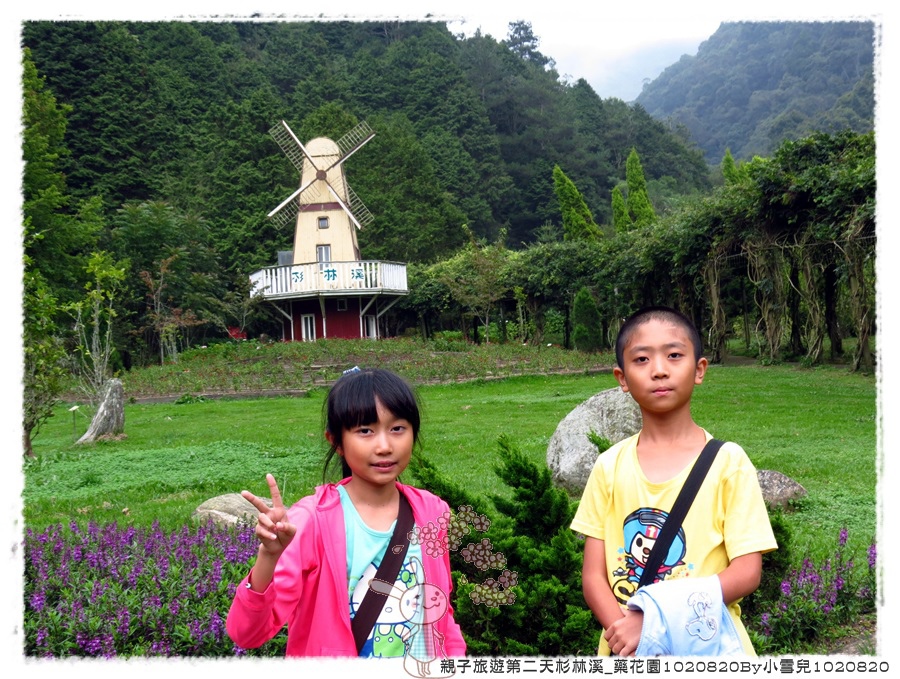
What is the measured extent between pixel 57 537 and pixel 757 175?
14648 millimetres

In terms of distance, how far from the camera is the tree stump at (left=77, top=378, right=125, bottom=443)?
33.1 feet

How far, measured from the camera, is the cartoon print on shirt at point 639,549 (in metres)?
1.79

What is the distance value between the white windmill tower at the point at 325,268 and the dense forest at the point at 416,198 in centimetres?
154

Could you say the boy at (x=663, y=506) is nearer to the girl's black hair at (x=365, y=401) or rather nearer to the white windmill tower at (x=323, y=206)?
the girl's black hair at (x=365, y=401)

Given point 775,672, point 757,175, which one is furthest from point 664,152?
point 775,672

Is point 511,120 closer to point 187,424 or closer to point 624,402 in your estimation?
point 187,424

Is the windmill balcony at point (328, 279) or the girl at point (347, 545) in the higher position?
the windmill balcony at point (328, 279)

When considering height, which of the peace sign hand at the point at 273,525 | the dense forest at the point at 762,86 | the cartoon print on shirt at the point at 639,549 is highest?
the dense forest at the point at 762,86

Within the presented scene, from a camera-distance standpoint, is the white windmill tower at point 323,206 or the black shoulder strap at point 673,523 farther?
the white windmill tower at point 323,206

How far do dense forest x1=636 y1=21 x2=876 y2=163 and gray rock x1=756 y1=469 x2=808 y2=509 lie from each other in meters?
44.1

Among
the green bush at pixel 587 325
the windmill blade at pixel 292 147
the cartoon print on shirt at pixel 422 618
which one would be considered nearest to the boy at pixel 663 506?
the cartoon print on shirt at pixel 422 618

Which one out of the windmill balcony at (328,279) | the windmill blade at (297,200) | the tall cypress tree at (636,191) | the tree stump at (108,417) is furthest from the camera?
the tall cypress tree at (636,191)

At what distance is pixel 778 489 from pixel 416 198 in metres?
36.5

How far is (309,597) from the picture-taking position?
180 cm
